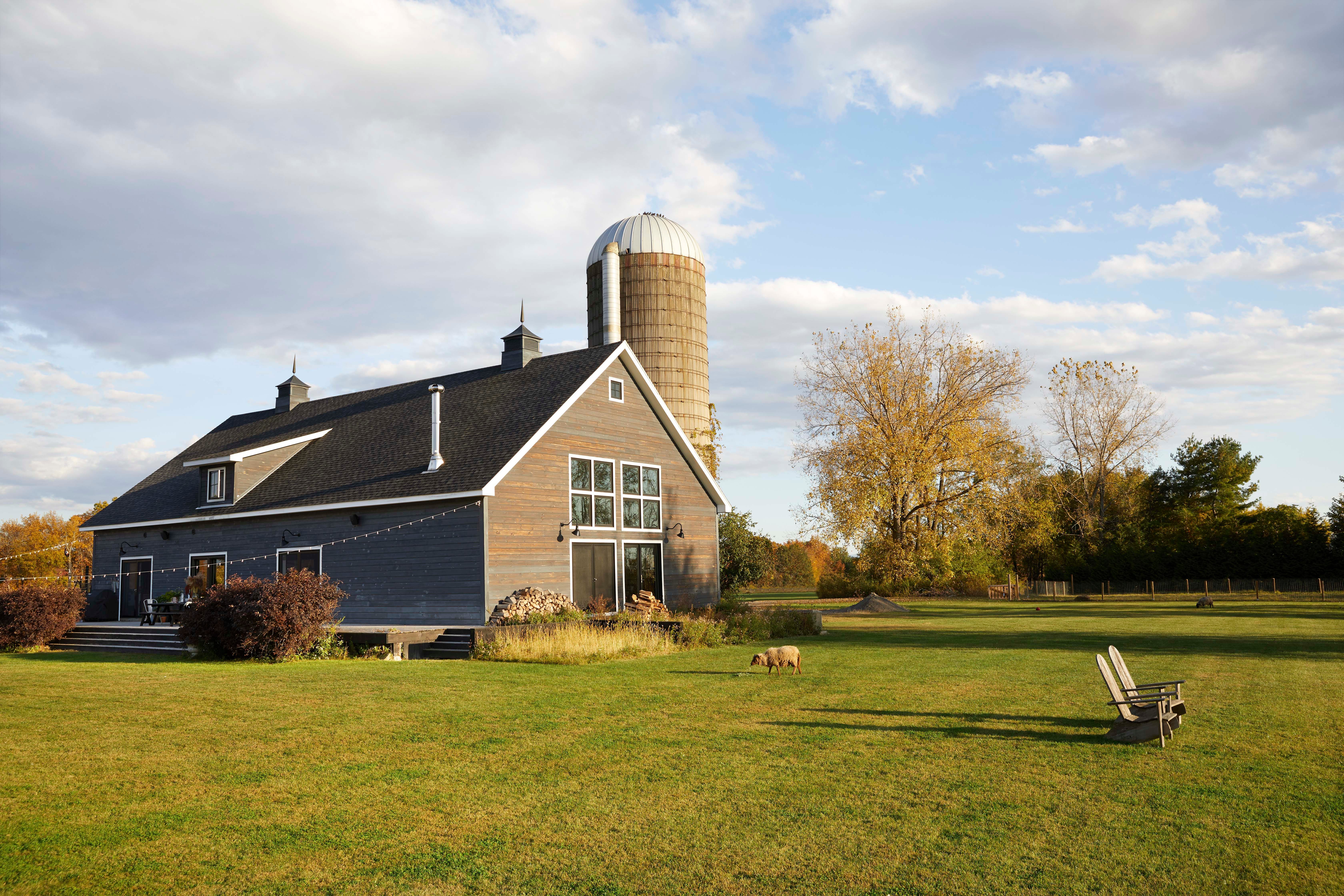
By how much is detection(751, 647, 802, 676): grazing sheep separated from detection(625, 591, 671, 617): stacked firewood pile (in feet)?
21.7

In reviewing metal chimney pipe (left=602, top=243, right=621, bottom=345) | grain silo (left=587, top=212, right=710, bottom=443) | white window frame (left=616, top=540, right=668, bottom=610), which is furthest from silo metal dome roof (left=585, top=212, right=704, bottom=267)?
white window frame (left=616, top=540, right=668, bottom=610)

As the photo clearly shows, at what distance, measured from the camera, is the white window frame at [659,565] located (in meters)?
25.2

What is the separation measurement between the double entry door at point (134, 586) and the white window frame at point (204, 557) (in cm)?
200

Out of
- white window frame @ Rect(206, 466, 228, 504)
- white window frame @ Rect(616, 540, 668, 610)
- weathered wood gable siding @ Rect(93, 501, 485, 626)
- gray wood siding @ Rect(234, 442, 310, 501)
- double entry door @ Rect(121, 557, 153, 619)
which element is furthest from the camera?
double entry door @ Rect(121, 557, 153, 619)

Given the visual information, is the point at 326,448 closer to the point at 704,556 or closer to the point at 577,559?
the point at 577,559

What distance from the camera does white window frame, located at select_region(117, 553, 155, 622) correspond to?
1125 inches

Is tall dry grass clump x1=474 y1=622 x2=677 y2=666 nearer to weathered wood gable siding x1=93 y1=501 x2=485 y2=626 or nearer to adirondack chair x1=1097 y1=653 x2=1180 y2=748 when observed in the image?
weathered wood gable siding x1=93 y1=501 x2=485 y2=626

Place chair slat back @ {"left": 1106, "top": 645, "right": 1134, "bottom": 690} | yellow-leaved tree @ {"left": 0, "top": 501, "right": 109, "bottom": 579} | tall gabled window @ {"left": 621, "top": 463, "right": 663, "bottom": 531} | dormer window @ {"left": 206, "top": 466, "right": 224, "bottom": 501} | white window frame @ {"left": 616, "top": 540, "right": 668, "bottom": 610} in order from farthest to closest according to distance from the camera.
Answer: yellow-leaved tree @ {"left": 0, "top": 501, "right": 109, "bottom": 579} < dormer window @ {"left": 206, "top": 466, "right": 224, "bottom": 501} < tall gabled window @ {"left": 621, "top": 463, "right": 663, "bottom": 531} < white window frame @ {"left": 616, "top": 540, "right": 668, "bottom": 610} < chair slat back @ {"left": 1106, "top": 645, "right": 1134, "bottom": 690}

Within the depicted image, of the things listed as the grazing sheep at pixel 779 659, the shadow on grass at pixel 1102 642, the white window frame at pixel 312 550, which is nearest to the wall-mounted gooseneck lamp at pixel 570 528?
the white window frame at pixel 312 550

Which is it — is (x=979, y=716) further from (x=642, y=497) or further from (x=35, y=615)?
(x=35, y=615)

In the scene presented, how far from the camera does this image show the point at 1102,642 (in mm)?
20828

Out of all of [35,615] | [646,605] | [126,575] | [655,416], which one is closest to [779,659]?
[646,605]

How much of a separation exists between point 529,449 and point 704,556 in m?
8.44

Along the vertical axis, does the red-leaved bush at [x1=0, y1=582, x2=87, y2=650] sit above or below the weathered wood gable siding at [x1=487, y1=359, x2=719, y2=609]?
below
